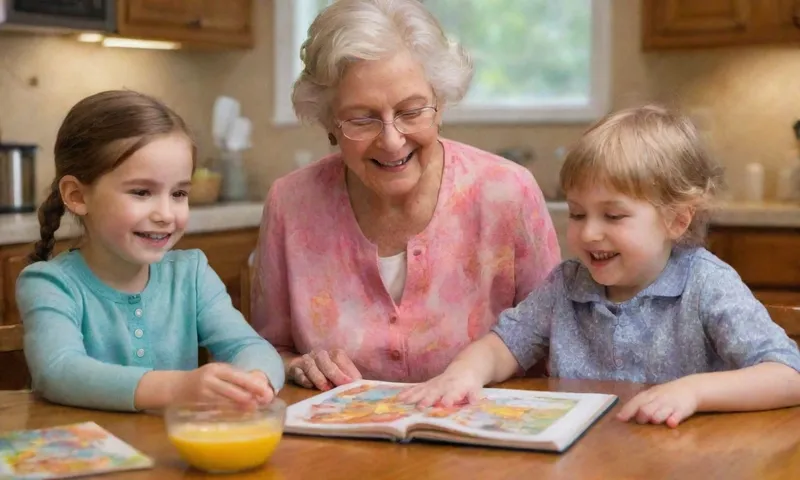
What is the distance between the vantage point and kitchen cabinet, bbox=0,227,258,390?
1.84 metres

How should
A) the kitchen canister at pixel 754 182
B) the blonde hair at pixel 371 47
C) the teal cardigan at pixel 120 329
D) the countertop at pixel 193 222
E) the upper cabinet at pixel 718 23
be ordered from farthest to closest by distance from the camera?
the kitchen canister at pixel 754 182 < the upper cabinet at pixel 718 23 < the countertop at pixel 193 222 < the blonde hair at pixel 371 47 < the teal cardigan at pixel 120 329

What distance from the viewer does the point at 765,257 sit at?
3.61 m

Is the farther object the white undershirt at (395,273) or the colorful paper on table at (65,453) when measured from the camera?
the white undershirt at (395,273)

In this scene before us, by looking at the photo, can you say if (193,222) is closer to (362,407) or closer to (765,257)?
(765,257)

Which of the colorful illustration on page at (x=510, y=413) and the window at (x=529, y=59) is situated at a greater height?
the window at (x=529, y=59)

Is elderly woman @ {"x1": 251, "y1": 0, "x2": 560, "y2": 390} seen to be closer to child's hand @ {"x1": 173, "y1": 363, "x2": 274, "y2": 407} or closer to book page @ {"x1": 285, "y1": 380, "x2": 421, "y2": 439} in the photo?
book page @ {"x1": 285, "y1": 380, "x2": 421, "y2": 439}

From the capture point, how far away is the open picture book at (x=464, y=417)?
1.29 m

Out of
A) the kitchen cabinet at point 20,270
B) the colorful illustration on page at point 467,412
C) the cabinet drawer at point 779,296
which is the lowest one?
the cabinet drawer at point 779,296

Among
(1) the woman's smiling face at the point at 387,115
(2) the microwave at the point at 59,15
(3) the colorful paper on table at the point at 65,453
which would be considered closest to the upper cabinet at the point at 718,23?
(2) the microwave at the point at 59,15

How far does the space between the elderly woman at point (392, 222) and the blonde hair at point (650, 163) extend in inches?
14.0

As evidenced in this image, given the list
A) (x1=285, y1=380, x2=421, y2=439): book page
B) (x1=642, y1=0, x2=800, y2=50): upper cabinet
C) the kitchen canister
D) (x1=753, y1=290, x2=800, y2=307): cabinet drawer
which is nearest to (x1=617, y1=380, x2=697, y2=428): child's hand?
(x1=285, y1=380, x2=421, y2=439): book page

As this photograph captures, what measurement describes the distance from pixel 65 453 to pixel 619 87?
3495mm

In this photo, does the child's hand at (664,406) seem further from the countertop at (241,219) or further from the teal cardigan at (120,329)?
the countertop at (241,219)

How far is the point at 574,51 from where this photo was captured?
4.61m
